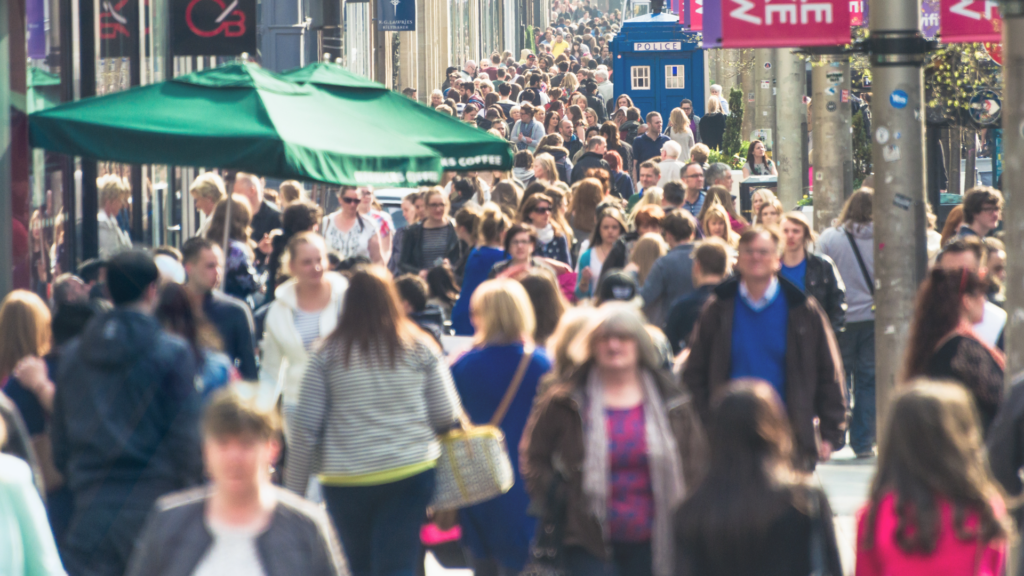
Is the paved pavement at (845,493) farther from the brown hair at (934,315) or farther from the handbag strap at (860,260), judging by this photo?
the brown hair at (934,315)

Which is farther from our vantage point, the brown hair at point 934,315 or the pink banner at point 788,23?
the pink banner at point 788,23

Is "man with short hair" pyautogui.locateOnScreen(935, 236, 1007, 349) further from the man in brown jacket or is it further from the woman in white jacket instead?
the woman in white jacket

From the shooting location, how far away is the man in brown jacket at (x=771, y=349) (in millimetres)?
6617

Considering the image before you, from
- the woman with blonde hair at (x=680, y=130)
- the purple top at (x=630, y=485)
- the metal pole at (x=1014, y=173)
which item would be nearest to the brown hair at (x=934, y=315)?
the metal pole at (x=1014, y=173)

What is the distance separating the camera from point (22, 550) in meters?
4.25

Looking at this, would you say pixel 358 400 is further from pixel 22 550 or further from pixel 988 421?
pixel 988 421

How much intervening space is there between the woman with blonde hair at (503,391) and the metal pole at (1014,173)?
1817mm

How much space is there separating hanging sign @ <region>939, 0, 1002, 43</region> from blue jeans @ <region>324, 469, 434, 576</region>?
5.38 meters

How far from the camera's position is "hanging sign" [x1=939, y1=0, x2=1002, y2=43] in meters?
9.55

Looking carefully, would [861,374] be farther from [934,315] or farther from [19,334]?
[19,334]

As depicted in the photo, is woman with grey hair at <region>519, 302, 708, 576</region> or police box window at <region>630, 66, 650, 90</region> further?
police box window at <region>630, 66, 650, 90</region>

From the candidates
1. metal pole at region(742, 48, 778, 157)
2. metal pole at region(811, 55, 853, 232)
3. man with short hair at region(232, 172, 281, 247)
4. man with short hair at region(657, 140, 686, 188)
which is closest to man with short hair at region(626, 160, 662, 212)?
metal pole at region(811, 55, 853, 232)

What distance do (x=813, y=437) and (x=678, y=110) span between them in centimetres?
1522

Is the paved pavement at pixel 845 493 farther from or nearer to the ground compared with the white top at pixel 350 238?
nearer to the ground
